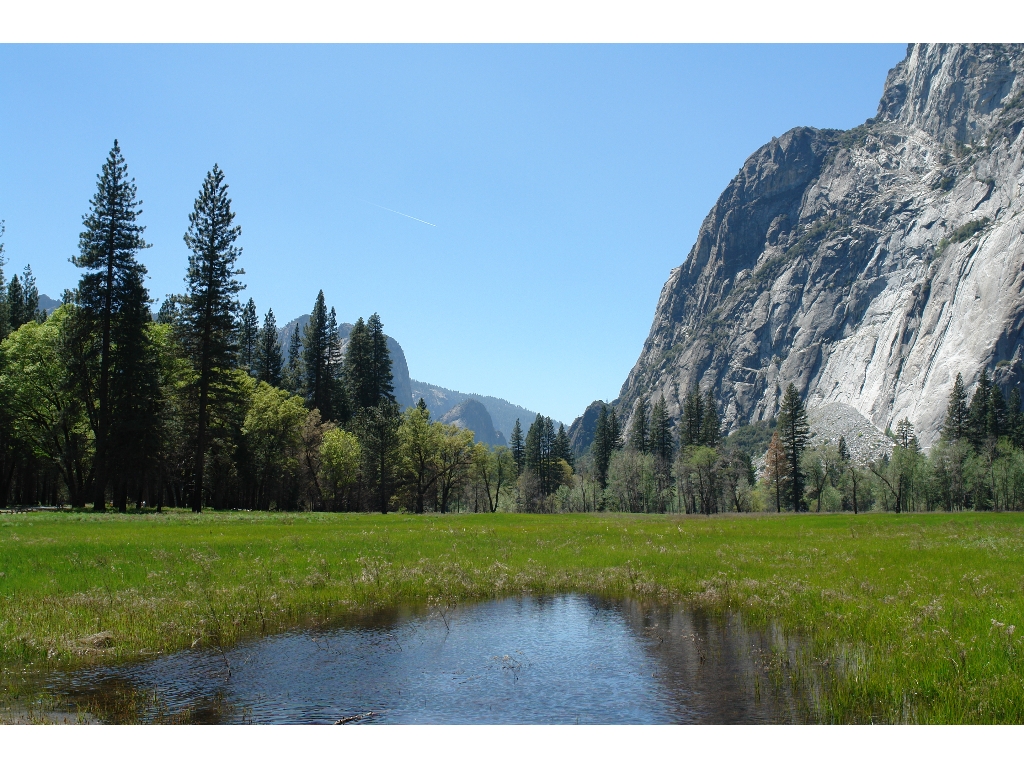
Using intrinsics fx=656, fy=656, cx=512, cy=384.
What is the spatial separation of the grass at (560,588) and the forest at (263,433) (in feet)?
61.6

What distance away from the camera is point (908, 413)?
19338cm

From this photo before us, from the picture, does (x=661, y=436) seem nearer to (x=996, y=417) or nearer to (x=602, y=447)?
(x=602, y=447)

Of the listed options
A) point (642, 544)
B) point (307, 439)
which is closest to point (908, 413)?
point (307, 439)

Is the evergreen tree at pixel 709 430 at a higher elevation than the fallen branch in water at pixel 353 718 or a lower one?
higher

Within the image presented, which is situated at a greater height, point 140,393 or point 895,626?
point 140,393

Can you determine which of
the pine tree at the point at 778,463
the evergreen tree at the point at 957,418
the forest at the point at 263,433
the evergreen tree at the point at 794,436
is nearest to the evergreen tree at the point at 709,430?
the forest at the point at 263,433

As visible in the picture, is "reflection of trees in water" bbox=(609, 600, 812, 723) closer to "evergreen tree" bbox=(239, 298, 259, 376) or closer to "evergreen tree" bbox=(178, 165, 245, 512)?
"evergreen tree" bbox=(178, 165, 245, 512)

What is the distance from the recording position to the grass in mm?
11844

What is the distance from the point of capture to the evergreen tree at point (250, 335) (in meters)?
102

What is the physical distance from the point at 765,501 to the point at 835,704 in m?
142

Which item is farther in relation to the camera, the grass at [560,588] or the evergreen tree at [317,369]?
the evergreen tree at [317,369]

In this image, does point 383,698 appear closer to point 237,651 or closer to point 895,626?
point 237,651

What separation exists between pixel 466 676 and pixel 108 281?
4915 cm

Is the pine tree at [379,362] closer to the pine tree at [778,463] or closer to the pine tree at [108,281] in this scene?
the pine tree at [108,281]
